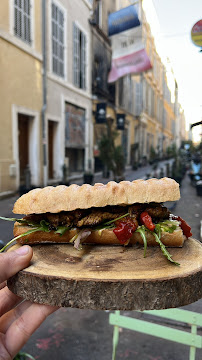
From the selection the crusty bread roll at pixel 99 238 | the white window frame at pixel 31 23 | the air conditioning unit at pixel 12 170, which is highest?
the white window frame at pixel 31 23

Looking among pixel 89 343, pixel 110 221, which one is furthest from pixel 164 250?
pixel 89 343

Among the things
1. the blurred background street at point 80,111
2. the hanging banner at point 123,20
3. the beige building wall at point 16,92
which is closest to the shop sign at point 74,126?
the blurred background street at point 80,111

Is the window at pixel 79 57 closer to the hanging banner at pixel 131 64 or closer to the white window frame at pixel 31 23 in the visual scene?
the white window frame at pixel 31 23

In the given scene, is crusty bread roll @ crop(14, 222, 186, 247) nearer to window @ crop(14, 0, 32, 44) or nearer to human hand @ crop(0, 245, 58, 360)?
human hand @ crop(0, 245, 58, 360)

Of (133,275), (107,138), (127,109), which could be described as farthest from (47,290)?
(127,109)

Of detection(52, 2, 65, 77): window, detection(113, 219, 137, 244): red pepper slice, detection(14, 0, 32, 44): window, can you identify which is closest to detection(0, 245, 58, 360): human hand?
detection(113, 219, 137, 244): red pepper slice

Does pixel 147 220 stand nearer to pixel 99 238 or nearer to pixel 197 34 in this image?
pixel 99 238

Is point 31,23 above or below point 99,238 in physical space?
above
